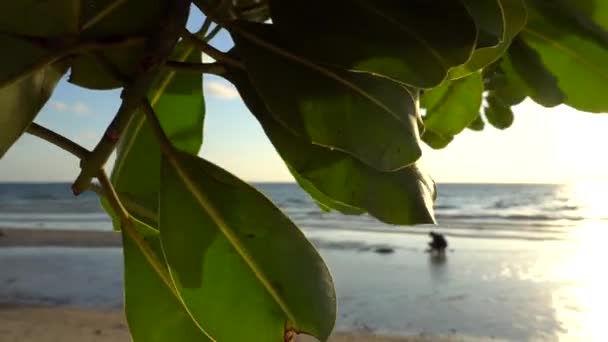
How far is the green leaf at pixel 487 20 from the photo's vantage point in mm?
269

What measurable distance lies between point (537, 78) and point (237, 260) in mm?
218

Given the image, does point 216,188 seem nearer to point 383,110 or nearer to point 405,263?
point 383,110

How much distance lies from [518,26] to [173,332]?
0.75 ft

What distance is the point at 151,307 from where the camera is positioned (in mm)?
370

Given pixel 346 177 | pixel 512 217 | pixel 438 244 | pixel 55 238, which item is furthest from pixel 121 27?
pixel 512 217

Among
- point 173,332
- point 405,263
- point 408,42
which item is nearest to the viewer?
point 408,42

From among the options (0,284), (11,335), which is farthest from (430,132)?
(0,284)

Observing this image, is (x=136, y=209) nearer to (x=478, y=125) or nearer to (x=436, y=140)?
(x=436, y=140)

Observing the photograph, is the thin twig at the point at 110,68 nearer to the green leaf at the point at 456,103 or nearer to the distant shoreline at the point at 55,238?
the green leaf at the point at 456,103

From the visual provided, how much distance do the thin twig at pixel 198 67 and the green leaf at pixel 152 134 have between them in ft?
0.26

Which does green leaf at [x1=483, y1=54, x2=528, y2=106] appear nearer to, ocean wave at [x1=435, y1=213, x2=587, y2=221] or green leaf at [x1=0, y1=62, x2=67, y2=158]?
green leaf at [x1=0, y1=62, x2=67, y2=158]

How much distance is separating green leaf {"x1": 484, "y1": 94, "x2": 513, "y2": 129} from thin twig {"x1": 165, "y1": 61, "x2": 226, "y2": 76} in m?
0.41

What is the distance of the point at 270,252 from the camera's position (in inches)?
11.8

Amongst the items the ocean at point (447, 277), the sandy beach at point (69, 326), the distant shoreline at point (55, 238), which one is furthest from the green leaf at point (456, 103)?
the distant shoreline at point (55, 238)
